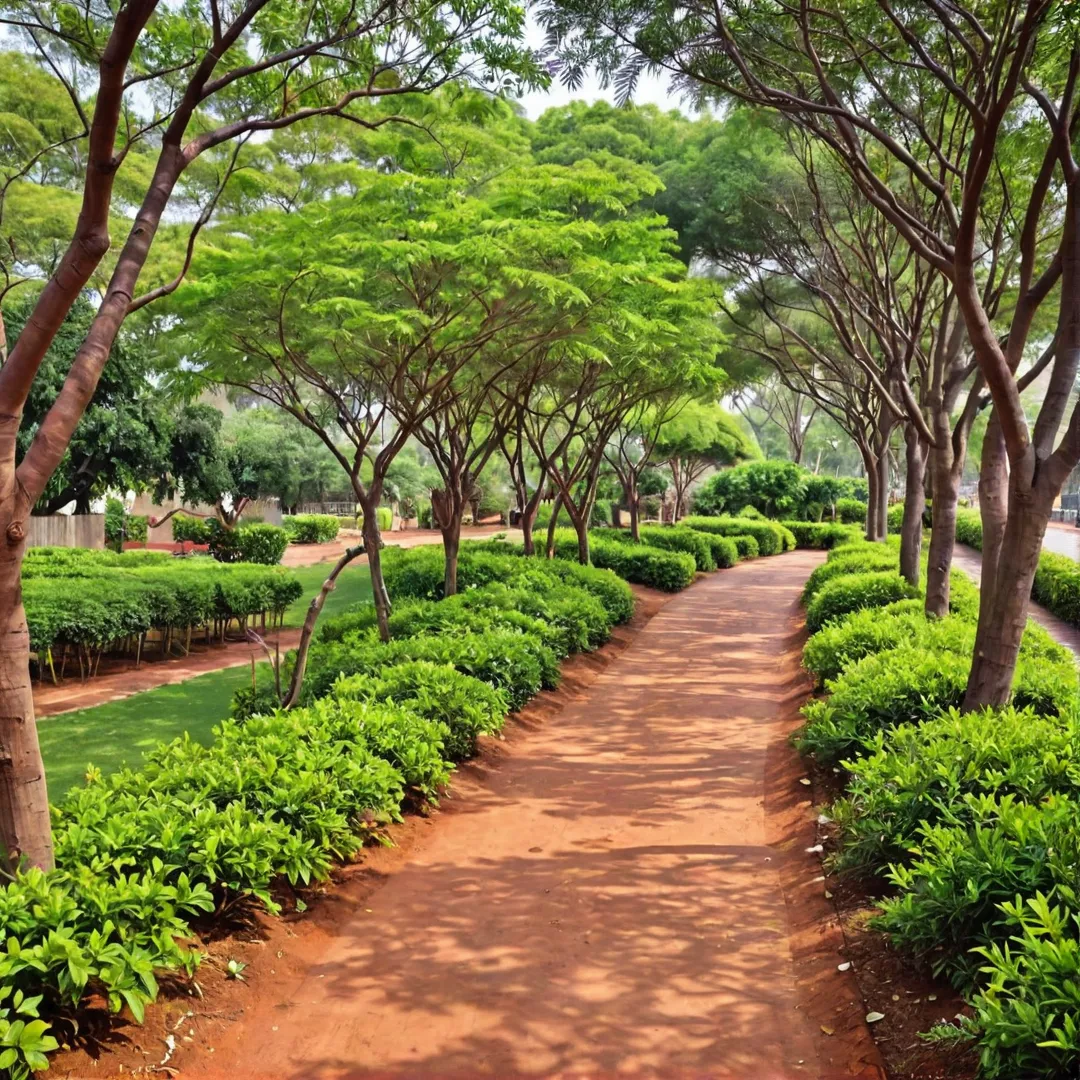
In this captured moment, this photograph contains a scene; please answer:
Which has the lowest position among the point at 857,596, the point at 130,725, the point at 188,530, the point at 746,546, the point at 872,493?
the point at 130,725

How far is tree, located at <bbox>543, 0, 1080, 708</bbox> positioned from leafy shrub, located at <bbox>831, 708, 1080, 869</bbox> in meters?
0.73

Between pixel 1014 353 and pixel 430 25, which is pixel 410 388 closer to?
pixel 430 25

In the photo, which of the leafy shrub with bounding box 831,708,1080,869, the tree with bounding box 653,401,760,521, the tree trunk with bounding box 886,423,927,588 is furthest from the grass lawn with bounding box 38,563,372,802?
the tree with bounding box 653,401,760,521

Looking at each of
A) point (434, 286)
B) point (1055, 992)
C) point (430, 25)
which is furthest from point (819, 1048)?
point (434, 286)

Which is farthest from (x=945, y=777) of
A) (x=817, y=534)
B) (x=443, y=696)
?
(x=817, y=534)

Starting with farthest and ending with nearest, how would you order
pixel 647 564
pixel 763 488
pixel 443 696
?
pixel 763 488
pixel 647 564
pixel 443 696

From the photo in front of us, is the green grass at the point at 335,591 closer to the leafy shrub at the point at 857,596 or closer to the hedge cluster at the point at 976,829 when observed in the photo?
the leafy shrub at the point at 857,596

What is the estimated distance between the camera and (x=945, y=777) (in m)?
4.53

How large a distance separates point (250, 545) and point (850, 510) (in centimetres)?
2522

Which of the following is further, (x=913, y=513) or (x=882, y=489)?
(x=882, y=489)

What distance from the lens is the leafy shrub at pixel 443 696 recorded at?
269 inches

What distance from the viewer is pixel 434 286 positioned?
9.69 metres

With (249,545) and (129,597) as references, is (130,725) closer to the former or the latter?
(129,597)

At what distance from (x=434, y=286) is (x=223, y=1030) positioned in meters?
7.70
